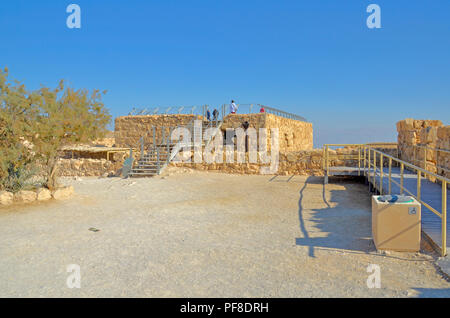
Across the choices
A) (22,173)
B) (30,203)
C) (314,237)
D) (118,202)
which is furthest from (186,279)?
(22,173)

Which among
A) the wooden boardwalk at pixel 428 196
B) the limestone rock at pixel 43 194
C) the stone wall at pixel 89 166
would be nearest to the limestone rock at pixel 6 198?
A: the limestone rock at pixel 43 194

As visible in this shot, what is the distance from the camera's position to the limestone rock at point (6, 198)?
816 cm

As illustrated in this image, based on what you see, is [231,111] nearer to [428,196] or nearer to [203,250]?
[428,196]

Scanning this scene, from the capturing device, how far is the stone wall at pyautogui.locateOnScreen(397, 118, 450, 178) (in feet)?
30.5

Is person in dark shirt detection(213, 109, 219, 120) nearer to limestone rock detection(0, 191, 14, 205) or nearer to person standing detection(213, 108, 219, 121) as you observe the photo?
person standing detection(213, 108, 219, 121)

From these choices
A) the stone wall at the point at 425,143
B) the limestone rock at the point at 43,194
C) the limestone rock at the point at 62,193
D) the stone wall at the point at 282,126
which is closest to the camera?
the limestone rock at the point at 43,194

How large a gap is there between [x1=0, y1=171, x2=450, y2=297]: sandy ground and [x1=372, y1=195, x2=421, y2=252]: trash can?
18 centimetres

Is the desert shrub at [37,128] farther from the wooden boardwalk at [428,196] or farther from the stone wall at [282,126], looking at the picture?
the stone wall at [282,126]

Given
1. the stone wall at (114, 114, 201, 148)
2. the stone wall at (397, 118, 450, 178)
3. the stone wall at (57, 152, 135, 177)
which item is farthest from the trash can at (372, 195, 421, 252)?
the stone wall at (114, 114, 201, 148)

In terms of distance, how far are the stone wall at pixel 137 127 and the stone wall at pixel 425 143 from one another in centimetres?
1251

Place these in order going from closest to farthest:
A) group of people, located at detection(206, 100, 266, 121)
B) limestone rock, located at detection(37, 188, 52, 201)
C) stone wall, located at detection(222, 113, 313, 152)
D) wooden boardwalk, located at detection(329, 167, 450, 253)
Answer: wooden boardwalk, located at detection(329, 167, 450, 253), limestone rock, located at detection(37, 188, 52, 201), stone wall, located at detection(222, 113, 313, 152), group of people, located at detection(206, 100, 266, 121)

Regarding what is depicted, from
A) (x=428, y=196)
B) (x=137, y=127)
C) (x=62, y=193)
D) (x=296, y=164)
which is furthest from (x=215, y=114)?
(x=428, y=196)

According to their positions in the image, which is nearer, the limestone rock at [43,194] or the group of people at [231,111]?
the limestone rock at [43,194]

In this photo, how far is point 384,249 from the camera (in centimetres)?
481
